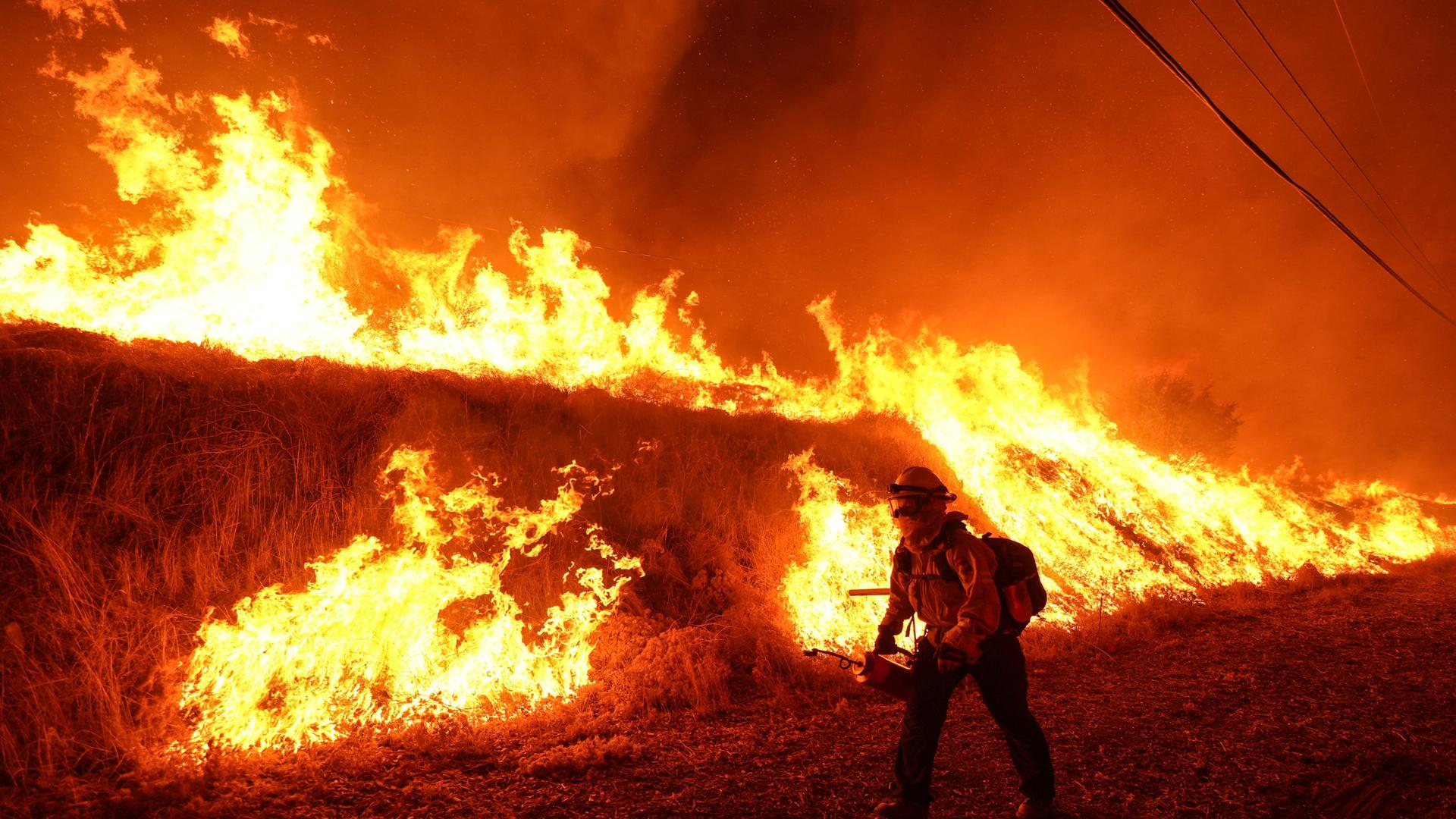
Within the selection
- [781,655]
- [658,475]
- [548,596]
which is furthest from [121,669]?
[658,475]

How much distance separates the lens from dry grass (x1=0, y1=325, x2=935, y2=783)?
187 inches

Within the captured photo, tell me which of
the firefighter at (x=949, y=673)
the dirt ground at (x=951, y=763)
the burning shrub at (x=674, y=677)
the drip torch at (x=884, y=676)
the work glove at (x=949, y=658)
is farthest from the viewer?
the burning shrub at (x=674, y=677)

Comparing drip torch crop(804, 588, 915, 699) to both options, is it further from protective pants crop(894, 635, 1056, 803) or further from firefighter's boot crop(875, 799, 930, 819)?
firefighter's boot crop(875, 799, 930, 819)

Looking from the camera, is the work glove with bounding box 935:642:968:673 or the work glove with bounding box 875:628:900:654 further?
the work glove with bounding box 875:628:900:654

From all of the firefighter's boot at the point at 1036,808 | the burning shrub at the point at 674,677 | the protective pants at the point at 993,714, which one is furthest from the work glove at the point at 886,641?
the burning shrub at the point at 674,677

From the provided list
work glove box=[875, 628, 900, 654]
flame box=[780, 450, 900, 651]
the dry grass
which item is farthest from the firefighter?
flame box=[780, 450, 900, 651]

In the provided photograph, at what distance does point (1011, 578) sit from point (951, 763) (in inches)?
79.0

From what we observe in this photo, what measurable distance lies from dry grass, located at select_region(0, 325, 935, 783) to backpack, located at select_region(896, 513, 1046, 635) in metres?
3.01

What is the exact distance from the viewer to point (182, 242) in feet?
34.4

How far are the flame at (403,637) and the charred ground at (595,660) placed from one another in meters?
0.34

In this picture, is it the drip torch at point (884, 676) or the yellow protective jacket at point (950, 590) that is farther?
the drip torch at point (884, 676)

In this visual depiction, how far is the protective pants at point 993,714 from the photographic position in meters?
3.56

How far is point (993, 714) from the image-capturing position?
11.7ft

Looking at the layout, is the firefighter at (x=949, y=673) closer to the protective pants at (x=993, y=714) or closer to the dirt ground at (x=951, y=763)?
the protective pants at (x=993, y=714)
